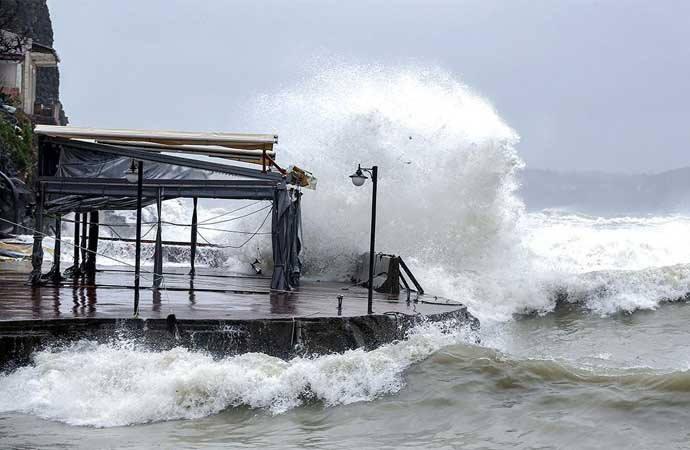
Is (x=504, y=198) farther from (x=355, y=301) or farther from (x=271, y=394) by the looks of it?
(x=271, y=394)

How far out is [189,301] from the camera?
46.5ft

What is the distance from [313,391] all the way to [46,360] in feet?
10.6

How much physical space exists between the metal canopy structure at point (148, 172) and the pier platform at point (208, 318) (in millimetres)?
1321

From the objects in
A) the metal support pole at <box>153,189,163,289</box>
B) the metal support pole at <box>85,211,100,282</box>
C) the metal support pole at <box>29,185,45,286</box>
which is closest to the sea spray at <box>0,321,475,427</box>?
the metal support pole at <box>153,189,163,289</box>

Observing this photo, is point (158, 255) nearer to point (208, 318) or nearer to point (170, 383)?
point (208, 318)

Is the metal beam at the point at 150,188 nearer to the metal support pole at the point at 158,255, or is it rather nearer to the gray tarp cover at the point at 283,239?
the metal support pole at the point at 158,255

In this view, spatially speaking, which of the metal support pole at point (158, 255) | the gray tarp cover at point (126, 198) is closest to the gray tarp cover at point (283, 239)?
the gray tarp cover at point (126, 198)

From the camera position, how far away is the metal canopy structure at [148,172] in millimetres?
15648

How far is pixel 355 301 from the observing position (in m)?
15.3

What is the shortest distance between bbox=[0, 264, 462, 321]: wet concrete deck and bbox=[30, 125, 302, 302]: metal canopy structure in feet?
2.69

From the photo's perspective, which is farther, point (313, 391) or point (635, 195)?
point (635, 195)

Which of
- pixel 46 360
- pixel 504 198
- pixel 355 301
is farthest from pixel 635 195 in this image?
pixel 46 360

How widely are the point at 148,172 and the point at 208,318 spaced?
4.86m

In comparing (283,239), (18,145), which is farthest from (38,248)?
(18,145)
